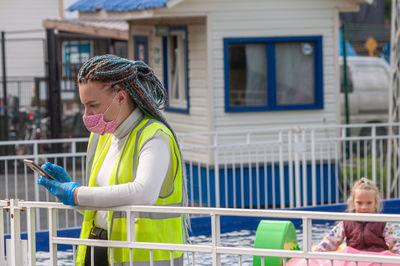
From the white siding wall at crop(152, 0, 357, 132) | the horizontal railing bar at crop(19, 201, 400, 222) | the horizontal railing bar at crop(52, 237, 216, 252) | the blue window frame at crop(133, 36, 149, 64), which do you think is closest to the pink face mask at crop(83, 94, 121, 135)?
the horizontal railing bar at crop(19, 201, 400, 222)

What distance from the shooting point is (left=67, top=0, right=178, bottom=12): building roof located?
1244 cm

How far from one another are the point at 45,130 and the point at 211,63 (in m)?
4.67

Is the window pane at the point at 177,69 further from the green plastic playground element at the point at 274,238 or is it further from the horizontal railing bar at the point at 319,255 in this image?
the horizontal railing bar at the point at 319,255

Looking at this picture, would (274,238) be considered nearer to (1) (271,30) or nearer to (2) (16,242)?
(2) (16,242)

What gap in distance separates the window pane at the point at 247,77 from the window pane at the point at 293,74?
237 mm

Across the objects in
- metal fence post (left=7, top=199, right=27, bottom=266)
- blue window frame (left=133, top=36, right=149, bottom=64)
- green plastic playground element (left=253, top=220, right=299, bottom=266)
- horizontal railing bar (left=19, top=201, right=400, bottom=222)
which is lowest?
green plastic playground element (left=253, top=220, right=299, bottom=266)

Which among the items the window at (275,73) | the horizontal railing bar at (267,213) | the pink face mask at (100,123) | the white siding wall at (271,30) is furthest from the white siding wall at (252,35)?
the horizontal railing bar at (267,213)

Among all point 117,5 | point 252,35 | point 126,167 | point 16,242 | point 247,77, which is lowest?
point 16,242

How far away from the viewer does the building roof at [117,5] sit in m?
12.4

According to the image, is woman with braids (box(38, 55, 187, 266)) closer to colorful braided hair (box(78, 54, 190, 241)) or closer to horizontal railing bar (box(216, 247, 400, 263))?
colorful braided hair (box(78, 54, 190, 241))

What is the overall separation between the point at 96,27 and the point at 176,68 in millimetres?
4602

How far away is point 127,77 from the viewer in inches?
167

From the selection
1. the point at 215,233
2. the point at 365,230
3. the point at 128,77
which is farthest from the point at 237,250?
the point at 365,230

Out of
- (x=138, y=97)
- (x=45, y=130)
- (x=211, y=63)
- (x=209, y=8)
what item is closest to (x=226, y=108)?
(x=211, y=63)
